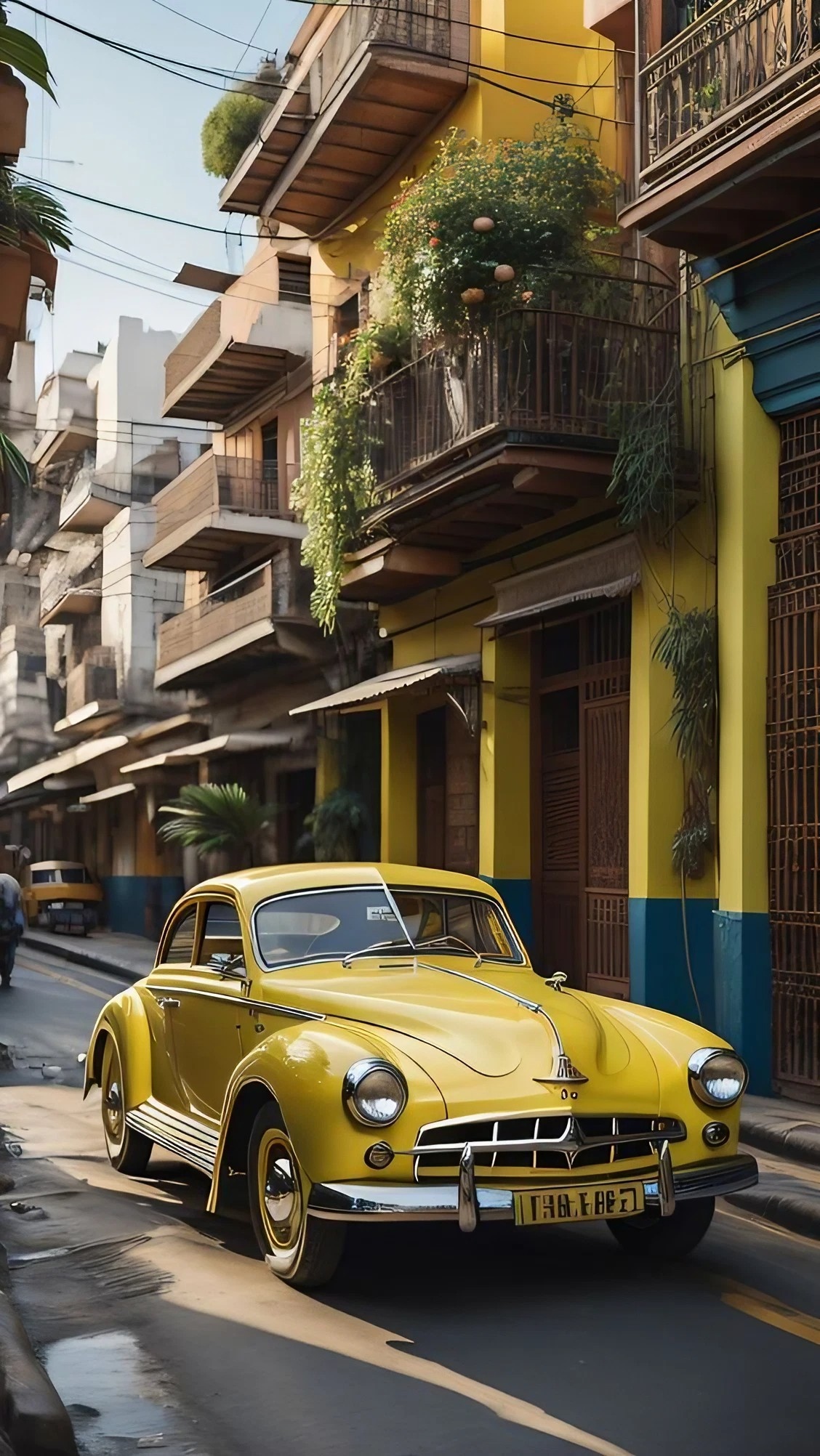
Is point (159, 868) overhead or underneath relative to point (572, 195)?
underneath

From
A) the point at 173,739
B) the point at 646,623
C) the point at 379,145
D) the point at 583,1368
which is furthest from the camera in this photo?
the point at 173,739

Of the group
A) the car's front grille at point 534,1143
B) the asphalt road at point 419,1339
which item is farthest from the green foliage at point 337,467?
the car's front grille at point 534,1143

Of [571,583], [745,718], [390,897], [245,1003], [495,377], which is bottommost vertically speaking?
[245,1003]

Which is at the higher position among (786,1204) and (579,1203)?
(579,1203)

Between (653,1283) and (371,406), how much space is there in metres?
12.5

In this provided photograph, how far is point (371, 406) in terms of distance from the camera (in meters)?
17.5

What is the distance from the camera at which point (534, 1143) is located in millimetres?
5887

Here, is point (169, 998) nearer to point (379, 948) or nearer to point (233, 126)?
point (379, 948)

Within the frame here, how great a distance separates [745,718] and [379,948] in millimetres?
5591

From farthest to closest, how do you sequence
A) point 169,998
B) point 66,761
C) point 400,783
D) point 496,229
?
point 66,761, point 400,783, point 496,229, point 169,998

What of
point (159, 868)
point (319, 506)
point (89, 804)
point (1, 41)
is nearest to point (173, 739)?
point (159, 868)

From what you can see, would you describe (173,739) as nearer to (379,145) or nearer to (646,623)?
(379,145)

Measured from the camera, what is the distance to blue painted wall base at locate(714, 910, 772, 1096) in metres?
12.0

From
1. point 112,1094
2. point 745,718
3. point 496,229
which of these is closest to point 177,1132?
point 112,1094
